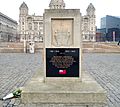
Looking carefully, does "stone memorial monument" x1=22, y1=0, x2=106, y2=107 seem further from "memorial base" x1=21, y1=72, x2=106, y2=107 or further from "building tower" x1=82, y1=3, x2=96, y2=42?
"building tower" x1=82, y1=3, x2=96, y2=42

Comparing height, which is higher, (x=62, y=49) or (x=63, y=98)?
(x=62, y=49)

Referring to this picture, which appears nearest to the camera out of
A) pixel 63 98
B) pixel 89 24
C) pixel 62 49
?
pixel 63 98

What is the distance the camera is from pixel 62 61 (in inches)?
310

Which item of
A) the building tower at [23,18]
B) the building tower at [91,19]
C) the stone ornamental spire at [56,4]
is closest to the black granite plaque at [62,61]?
the stone ornamental spire at [56,4]

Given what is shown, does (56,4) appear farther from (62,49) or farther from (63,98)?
(63,98)

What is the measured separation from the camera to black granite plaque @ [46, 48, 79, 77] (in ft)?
25.7

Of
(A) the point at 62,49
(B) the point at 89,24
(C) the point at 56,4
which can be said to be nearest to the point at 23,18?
(C) the point at 56,4

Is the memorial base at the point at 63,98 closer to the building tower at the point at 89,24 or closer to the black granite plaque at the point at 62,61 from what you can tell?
the black granite plaque at the point at 62,61

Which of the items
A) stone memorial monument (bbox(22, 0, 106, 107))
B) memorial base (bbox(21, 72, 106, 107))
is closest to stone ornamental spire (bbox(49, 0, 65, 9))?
stone memorial monument (bbox(22, 0, 106, 107))

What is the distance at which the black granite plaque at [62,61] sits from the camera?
7.84 metres

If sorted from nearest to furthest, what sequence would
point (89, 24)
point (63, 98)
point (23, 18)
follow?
point (63, 98) < point (23, 18) < point (89, 24)

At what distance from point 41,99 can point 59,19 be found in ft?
9.15

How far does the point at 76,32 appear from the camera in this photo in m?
7.93

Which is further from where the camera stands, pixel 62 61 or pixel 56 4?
pixel 56 4
